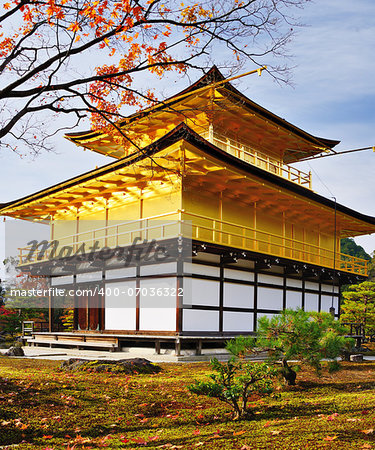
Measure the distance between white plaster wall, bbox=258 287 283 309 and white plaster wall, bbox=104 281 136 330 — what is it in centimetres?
553

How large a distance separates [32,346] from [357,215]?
18.0m

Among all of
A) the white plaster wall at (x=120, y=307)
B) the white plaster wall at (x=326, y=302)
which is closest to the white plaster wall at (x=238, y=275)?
the white plaster wall at (x=120, y=307)

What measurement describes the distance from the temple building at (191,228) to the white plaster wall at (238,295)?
0.07 metres

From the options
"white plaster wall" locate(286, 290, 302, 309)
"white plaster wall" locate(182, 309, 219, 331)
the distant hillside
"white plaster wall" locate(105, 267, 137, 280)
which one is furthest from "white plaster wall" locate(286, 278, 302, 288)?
the distant hillside

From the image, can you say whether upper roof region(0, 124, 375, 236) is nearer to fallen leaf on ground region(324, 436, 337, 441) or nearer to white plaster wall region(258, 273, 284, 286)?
white plaster wall region(258, 273, 284, 286)

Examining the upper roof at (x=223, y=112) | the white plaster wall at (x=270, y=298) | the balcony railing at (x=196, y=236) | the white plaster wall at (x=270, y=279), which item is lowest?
the white plaster wall at (x=270, y=298)

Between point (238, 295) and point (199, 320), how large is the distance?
2503 mm

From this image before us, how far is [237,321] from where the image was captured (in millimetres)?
19500

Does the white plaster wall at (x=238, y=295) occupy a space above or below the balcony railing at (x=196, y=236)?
below

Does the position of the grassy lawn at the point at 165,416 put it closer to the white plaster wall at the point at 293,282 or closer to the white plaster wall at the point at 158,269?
the white plaster wall at the point at 158,269

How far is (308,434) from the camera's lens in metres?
5.50

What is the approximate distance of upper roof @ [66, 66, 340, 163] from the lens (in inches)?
786

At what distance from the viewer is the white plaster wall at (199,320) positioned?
1745 centimetres

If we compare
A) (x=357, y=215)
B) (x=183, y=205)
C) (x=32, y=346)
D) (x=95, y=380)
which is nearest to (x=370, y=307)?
(x=357, y=215)
